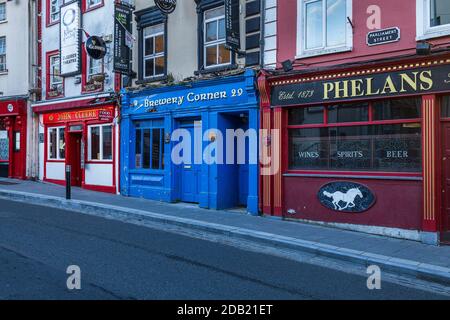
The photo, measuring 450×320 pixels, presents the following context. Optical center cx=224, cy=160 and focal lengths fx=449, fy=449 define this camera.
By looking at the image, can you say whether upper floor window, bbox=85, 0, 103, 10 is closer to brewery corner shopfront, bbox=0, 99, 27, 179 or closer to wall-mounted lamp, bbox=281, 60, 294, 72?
brewery corner shopfront, bbox=0, 99, 27, 179

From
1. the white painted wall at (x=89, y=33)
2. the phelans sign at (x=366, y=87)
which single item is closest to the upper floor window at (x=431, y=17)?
the phelans sign at (x=366, y=87)

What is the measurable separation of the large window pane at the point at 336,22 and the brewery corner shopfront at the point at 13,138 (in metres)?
13.9

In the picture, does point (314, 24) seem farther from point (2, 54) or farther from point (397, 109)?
point (2, 54)

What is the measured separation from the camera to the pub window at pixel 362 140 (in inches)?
349

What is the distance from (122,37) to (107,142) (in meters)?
3.68

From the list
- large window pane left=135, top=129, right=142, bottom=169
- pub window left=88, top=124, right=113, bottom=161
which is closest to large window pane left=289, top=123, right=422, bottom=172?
large window pane left=135, top=129, right=142, bottom=169

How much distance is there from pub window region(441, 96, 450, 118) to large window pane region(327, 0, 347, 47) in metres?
2.48

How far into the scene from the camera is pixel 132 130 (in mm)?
14445

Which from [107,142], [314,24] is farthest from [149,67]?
[314,24]

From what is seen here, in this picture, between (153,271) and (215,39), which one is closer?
(153,271)

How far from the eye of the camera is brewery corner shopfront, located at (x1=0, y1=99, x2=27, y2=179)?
62.1 ft

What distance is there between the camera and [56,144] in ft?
58.9

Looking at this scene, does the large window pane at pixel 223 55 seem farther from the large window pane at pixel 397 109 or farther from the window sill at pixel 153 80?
the large window pane at pixel 397 109

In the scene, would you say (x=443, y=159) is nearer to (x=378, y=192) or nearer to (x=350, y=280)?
(x=378, y=192)
